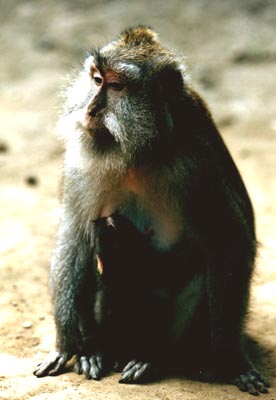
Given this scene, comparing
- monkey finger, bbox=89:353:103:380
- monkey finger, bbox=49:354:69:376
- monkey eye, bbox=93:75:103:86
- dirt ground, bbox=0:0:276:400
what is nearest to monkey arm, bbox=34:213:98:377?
monkey finger, bbox=49:354:69:376

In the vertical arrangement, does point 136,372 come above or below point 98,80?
below

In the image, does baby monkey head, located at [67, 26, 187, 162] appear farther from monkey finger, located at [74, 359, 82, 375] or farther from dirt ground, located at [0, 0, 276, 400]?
monkey finger, located at [74, 359, 82, 375]

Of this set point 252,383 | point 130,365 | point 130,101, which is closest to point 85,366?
point 130,365

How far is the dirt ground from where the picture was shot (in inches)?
203

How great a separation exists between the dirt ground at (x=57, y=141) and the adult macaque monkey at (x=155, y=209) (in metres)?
0.32

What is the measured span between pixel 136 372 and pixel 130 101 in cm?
180

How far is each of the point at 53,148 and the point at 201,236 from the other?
5275 millimetres

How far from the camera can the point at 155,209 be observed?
5.06 meters

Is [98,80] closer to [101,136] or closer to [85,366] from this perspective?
[101,136]

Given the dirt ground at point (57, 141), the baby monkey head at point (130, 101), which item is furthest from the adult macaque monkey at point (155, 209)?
the dirt ground at point (57, 141)

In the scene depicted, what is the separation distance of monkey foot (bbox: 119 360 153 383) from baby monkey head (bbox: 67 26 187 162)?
1427 mm

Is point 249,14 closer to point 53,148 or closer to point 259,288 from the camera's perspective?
point 53,148

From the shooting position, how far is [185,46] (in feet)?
39.5

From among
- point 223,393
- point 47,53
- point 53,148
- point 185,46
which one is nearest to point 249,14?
point 185,46
